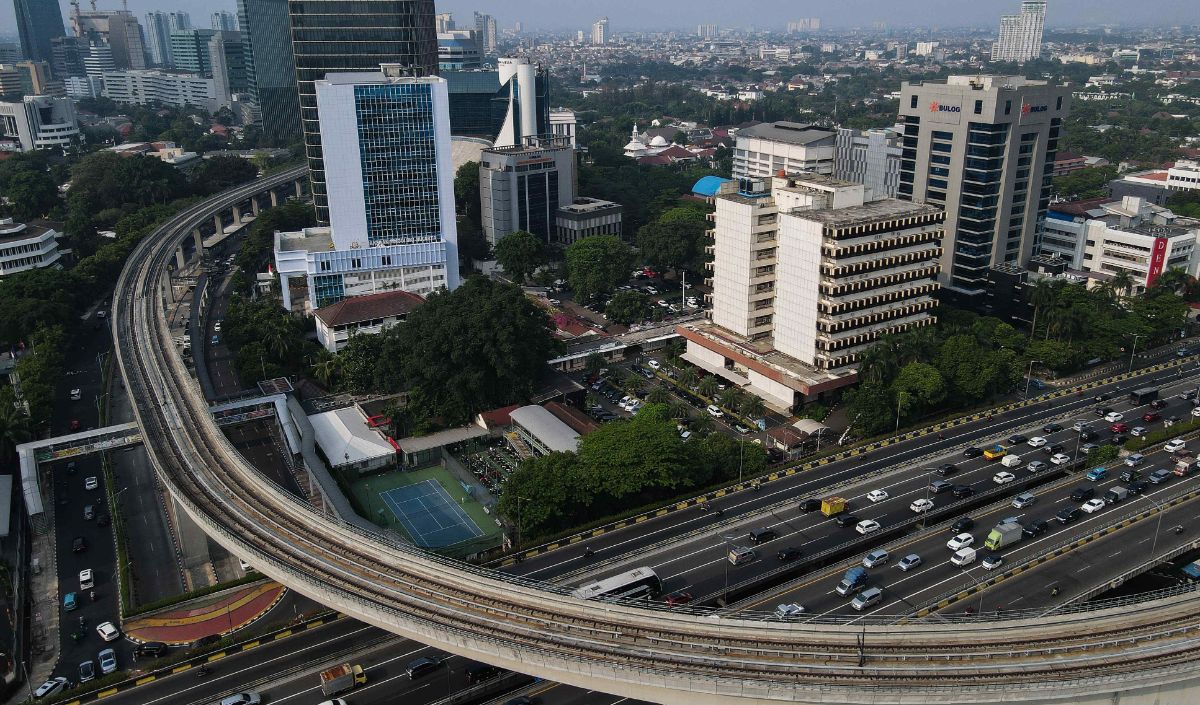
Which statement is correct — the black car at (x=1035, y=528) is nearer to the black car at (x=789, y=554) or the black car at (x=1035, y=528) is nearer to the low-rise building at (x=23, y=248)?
the black car at (x=789, y=554)

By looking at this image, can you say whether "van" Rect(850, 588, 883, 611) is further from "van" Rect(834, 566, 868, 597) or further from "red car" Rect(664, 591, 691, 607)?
"red car" Rect(664, 591, 691, 607)

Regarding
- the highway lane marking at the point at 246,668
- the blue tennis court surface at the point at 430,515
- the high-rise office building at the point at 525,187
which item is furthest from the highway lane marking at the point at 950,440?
the high-rise office building at the point at 525,187

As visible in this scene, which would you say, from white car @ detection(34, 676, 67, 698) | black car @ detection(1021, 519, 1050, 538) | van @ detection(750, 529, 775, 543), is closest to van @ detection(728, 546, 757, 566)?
van @ detection(750, 529, 775, 543)

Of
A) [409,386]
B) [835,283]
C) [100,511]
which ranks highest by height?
[835,283]

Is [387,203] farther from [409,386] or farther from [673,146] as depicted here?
[673,146]

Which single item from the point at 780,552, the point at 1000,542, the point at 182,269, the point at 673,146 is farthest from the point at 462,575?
the point at 673,146

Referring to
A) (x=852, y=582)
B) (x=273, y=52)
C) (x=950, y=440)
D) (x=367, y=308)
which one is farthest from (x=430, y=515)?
(x=273, y=52)
